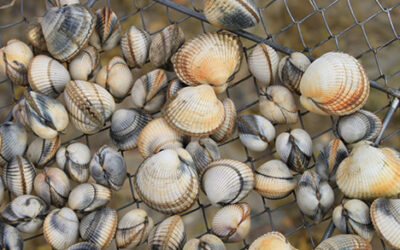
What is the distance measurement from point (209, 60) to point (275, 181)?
0.27m

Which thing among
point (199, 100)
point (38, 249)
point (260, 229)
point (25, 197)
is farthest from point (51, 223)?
point (260, 229)

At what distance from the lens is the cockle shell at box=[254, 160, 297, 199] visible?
887mm

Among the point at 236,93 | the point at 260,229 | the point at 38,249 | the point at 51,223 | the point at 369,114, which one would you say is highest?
the point at 369,114

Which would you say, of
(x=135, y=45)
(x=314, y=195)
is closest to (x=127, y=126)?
(x=135, y=45)

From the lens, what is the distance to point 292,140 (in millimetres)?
890

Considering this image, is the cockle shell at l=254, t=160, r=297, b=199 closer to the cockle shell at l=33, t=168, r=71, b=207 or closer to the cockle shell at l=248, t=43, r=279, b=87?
the cockle shell at l=248, t=43, r=279, b=87

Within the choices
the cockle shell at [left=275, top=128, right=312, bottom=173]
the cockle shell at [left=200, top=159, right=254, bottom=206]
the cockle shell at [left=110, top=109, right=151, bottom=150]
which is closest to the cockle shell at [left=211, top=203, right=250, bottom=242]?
the cockle shell at [left=200, top=159, right=254, bottom=206]

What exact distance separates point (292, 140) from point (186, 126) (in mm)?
205

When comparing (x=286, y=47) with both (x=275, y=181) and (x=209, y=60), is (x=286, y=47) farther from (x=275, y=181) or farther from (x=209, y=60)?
(x=275, y=181)

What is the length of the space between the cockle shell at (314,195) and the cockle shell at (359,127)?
11 cm

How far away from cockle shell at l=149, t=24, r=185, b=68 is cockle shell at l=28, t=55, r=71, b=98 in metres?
0.19

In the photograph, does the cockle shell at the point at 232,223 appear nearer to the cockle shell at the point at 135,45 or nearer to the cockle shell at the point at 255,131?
the cockle shell at the point at 255,131

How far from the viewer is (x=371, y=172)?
825 millimetres

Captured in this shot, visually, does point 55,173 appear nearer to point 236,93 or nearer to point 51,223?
point 51,223
